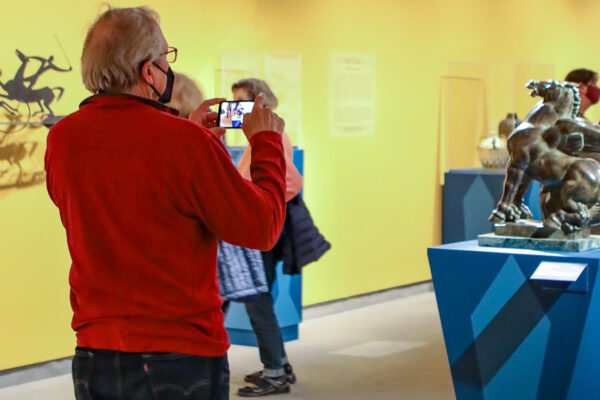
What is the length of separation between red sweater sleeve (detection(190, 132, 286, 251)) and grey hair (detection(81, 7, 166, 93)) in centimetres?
22

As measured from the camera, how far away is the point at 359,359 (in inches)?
203

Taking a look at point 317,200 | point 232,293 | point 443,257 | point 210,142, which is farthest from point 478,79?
point 210,142

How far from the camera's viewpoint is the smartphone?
234 cm

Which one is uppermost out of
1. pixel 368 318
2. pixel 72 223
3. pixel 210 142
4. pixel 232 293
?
pixel 210 142

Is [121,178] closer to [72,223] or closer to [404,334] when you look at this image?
[72,223]

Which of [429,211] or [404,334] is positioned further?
[429,211]

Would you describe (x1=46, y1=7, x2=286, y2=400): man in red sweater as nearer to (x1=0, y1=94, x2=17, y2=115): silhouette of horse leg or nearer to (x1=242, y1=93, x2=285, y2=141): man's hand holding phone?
(x1=242, y1=93, x2=285, y2=141): man's hand holding phone

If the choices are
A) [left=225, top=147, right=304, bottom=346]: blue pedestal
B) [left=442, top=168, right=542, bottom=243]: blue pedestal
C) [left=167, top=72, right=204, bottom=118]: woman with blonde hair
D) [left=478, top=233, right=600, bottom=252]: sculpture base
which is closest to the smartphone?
[left=478, top=233, right=600, bottom=252]: sculpture base

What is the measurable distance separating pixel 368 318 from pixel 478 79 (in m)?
2.26

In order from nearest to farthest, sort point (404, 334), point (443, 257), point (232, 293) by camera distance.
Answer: point (443, 257) < point (232, 293) < point (404, 334)

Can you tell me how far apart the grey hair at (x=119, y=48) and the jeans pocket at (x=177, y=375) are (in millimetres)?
539

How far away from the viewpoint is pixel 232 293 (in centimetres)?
405

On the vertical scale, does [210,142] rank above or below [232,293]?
above

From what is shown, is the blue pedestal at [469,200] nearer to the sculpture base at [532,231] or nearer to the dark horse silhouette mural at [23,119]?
the dark horse silhouette mural at [23,119]
